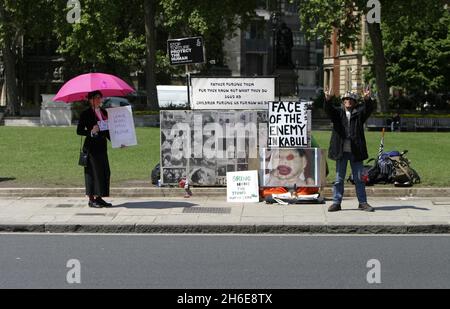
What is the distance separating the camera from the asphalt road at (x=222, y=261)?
8898mm

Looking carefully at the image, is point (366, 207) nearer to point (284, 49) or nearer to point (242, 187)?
point (242, 187)

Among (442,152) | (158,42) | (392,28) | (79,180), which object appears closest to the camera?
(79,180)

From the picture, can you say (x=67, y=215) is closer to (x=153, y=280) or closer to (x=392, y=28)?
(x=153, y=280)

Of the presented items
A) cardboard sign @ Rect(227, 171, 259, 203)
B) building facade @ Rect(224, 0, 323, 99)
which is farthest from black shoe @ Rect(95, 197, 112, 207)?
building facade @ Rect(224, 0, 323, 99)

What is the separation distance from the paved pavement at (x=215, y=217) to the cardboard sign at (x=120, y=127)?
1.11m

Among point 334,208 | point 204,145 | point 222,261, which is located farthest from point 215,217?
point 222,261

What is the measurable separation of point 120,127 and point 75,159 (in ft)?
27.0

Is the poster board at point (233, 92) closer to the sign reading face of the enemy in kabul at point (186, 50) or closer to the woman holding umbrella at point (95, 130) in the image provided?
the sign reading face of the enemy in kabul at point (186, 50)

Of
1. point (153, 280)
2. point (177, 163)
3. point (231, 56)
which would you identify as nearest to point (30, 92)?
point (231, 56)

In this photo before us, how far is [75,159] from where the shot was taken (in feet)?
74.9

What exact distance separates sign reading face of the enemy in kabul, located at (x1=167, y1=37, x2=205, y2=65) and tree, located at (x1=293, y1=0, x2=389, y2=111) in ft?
93.8

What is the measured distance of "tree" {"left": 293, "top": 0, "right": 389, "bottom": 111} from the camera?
147 ft
